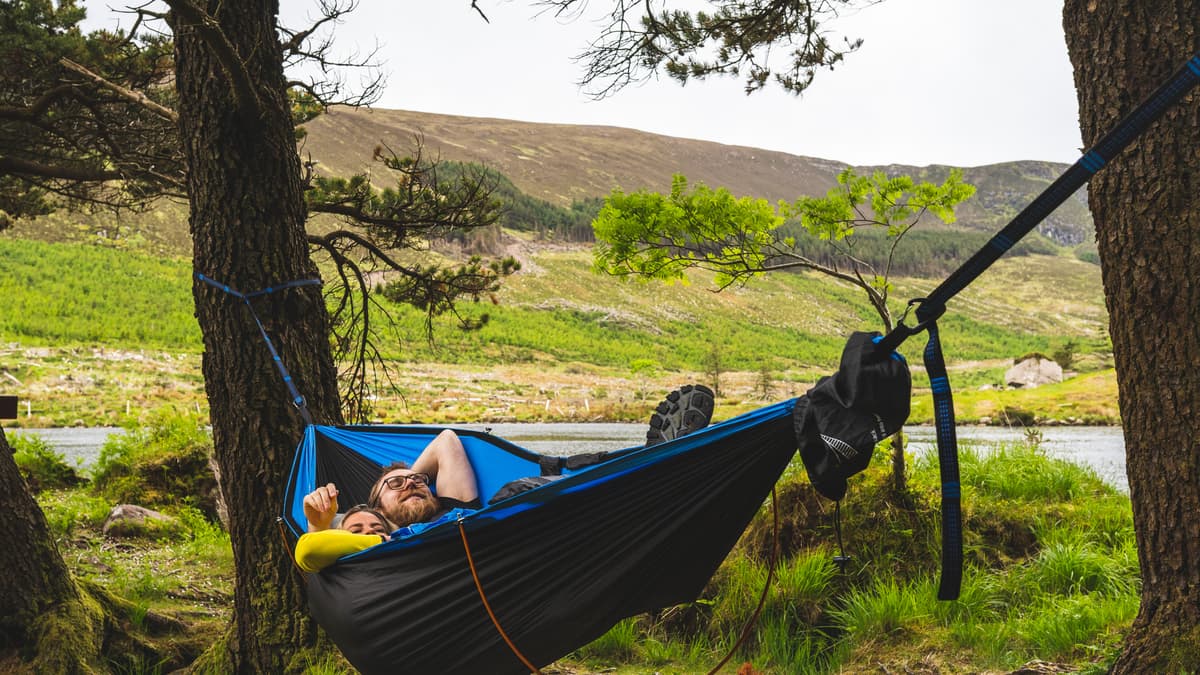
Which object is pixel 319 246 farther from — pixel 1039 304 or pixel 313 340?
pixel 1039 304

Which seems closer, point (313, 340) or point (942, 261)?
point (313, 340)

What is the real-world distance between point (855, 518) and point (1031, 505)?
33.9 inches

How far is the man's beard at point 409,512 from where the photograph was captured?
2.29m

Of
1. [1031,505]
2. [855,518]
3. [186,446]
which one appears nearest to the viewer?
[855,518]

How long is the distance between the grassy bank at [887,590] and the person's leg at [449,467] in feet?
1.83

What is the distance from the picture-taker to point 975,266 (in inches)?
47.4

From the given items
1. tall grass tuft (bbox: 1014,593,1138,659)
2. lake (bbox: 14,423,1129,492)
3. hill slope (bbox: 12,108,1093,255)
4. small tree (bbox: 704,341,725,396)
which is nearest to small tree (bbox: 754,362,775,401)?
small tree (bbox: 704,341,725,396)

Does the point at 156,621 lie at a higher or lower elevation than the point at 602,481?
lower

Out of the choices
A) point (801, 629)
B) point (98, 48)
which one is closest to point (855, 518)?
point (801, 629)

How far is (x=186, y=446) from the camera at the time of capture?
5.73 m

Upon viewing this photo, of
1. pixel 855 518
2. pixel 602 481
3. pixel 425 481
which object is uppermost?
pixel 602 481

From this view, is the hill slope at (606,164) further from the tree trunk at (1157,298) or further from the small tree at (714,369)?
the tree trunk at (1157,298)

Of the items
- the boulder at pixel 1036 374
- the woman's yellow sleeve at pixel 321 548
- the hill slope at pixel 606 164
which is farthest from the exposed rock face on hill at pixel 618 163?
the woman's yellow sleeve at pixel 321 548

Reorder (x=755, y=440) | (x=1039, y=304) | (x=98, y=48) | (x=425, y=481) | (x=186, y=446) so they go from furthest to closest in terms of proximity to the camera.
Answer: (x=1039, y=304) < (x=186, y=446) < (x=98, y=48) < (x=425, y=481) < (x=755, y=440)
